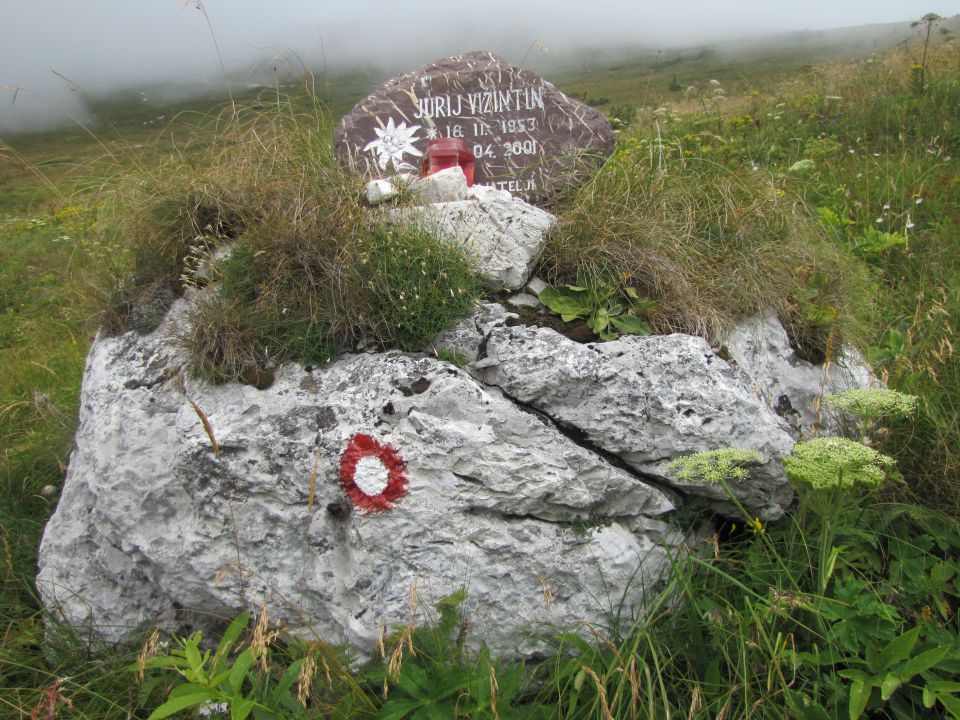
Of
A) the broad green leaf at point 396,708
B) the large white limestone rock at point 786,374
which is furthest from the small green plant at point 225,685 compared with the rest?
the large white limestone rock at point 786,374

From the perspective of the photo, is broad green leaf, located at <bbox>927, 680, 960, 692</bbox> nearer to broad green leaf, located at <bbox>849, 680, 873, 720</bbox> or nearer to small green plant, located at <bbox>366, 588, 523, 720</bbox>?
broad green leaf, located at <bbox>849, 680, 873, 720</bbox>

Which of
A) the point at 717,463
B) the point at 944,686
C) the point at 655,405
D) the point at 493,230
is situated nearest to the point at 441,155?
the point at 493,230

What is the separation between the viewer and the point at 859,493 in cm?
300

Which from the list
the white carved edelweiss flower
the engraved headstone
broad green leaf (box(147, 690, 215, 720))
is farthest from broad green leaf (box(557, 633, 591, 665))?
the white carved edelweiss flower

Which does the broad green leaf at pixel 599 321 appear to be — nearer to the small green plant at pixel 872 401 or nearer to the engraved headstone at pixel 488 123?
the small green plant at pixel 872 401

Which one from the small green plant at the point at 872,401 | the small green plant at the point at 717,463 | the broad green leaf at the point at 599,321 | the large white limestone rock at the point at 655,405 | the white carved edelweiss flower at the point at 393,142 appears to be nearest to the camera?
the small green plant at the point at 717,463

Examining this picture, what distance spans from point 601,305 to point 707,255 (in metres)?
0.85

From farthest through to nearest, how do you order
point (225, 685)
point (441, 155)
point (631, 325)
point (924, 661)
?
point (441, 155) → point (631, 325) → point (225, 685) → point (924, 661)

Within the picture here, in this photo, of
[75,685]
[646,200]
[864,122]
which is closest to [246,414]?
[75,685]

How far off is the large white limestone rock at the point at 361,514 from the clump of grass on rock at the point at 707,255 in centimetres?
78

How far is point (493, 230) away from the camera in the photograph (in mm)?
3594

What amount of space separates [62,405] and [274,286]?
2.69m

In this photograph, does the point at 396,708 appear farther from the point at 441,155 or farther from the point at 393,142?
the point at 393,142

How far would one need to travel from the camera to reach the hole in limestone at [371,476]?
2.78 meters
